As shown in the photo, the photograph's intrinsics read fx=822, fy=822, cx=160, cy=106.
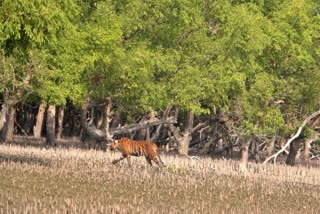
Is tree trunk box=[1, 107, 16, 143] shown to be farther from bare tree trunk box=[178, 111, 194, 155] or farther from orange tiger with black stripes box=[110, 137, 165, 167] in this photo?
orange tiger with black stripes box=[110, 137, 165, 167]

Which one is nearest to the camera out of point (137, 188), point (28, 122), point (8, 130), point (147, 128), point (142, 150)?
point (137, 188)

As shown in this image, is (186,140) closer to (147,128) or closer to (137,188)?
(147,128)

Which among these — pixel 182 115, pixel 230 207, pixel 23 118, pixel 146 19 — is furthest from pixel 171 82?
pixel 23 118

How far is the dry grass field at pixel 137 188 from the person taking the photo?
15117mm

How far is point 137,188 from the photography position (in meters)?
19.0

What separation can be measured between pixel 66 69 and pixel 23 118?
29177 mm

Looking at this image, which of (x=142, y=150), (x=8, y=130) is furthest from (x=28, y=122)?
(x=142, y=150)

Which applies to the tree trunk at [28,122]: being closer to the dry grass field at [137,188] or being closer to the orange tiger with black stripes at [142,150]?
the dry grass field at [137,188]

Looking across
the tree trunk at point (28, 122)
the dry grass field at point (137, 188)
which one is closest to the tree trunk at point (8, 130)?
the dry grass field at point (137, 188)

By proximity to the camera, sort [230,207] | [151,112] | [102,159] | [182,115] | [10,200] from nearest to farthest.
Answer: [10,200] < [230,207] < [102,159] < [151,112] < [182,115]

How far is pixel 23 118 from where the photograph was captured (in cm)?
5847

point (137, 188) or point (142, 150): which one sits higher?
point (142, 150)

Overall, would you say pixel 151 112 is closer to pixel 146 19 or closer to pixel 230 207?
pixel 146 19

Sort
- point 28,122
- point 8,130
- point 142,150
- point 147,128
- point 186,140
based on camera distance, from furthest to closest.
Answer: point 28,122 → point 147,128 → point 186,140 → point 8,130 → point 142,150
